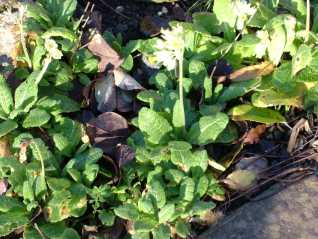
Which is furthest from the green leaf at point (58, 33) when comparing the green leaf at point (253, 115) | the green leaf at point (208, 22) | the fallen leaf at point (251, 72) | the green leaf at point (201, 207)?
the green leaf at point (201, 207)

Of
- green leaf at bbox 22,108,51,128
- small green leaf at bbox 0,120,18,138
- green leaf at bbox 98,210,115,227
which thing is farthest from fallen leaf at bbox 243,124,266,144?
small green leaf at bbox 0,120,18,138

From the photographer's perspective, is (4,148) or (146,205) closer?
(146,205)

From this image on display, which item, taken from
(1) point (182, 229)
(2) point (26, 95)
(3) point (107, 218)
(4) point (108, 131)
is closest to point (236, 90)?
(4) point (108, 131)

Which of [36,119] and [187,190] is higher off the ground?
[36,119]

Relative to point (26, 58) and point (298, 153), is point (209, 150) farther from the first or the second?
point (26, 58)

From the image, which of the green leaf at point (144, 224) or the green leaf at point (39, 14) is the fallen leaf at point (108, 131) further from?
the green leaf at point (39, 14)

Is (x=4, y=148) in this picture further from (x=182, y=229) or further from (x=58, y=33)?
(x=182, y=229)

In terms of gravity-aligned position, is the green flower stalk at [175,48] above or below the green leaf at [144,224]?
above
